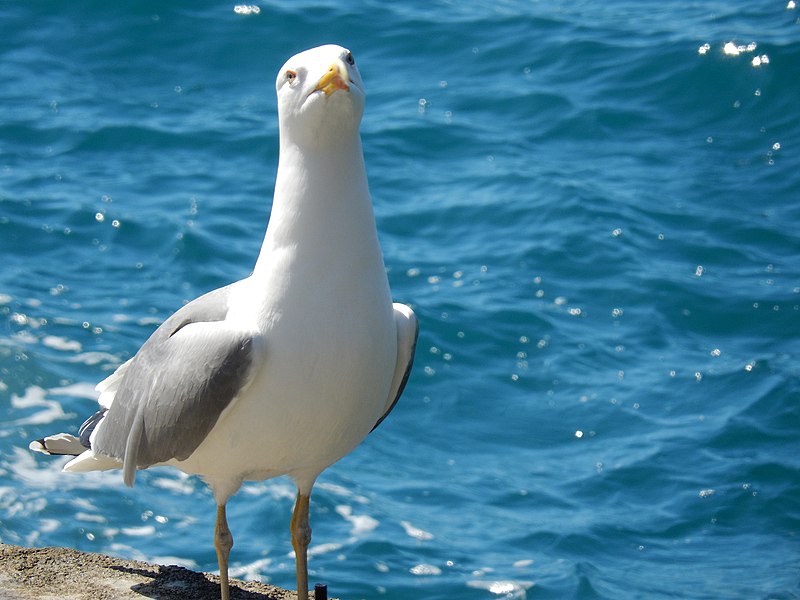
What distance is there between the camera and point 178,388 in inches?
145

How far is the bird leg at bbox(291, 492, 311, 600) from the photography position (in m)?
4.01

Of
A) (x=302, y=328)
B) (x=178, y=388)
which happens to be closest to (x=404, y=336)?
(x=302, y=328)

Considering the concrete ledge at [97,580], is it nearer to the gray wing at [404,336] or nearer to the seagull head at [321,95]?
the gray wing at [404,336]

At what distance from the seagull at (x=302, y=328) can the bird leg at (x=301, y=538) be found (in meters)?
0.30

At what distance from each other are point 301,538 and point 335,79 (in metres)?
1.51

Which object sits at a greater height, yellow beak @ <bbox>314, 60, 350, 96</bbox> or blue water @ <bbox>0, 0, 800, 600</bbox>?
blue water @ <bbox>0, 0, 800, 600</bbox>

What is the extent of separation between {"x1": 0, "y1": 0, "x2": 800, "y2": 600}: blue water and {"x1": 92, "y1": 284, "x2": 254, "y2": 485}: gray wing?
2.56m

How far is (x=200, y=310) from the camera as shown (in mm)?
3846

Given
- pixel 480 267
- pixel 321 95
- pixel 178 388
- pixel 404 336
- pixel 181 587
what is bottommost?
pixel 181 587

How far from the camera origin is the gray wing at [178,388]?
3.51m

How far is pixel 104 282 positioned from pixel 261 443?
16.9 ft

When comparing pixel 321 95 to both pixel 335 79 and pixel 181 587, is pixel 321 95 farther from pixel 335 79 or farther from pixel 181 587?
pixel 181 587

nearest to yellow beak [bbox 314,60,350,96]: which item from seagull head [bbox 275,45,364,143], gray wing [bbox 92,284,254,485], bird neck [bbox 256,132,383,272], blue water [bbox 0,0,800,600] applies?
seagull head [bbox 275,45,364,143]

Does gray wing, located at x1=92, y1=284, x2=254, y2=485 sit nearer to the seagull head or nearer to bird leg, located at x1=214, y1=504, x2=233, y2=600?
bird leg, located at x1=214, y1=504, x2=233, y2=600
